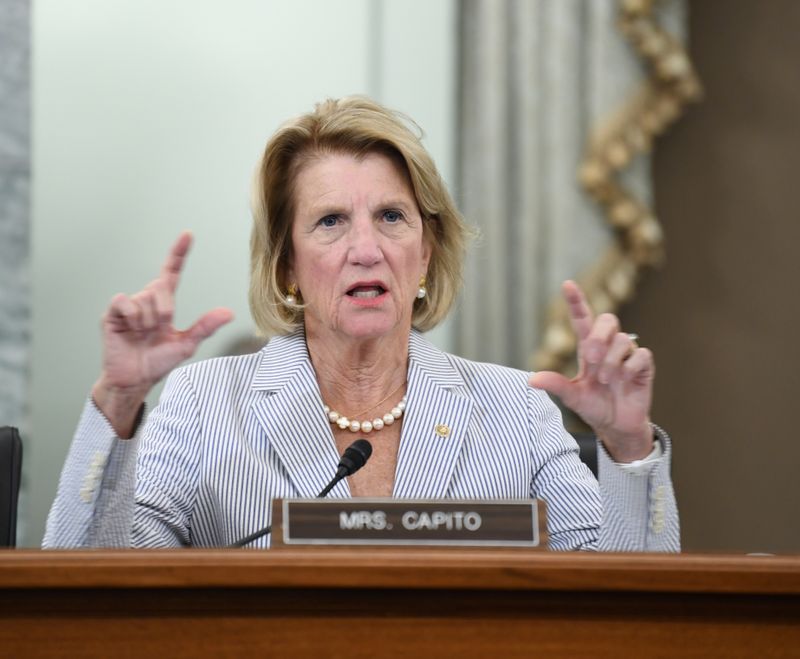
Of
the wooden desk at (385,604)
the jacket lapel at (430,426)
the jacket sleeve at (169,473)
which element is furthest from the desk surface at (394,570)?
the jacket lapel at (430,426)

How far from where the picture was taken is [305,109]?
3.33 m

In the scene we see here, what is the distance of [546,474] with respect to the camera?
2.25 meters

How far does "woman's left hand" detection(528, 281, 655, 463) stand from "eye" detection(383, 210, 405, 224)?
58 cm

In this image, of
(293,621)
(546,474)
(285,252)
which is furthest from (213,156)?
(293,621)

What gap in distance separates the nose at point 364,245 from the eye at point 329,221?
5cm

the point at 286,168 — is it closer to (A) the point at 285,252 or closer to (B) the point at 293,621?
(A) the point at 285,252

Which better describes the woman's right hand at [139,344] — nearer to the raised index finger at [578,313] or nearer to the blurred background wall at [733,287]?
the raised index finger at [578,313]

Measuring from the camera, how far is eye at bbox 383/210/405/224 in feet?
7.50

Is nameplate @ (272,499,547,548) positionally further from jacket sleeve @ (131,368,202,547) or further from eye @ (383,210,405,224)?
eye @ (383,210,405,224)

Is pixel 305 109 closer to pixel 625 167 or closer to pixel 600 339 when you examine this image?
pixel 625 167

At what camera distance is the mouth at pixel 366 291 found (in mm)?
2207

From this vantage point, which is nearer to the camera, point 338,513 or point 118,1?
point 338,513

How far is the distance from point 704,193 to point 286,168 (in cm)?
168

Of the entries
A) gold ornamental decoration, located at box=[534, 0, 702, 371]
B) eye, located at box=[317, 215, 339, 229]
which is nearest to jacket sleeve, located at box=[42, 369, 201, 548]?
eye, located at box=[317, 215, 339, 229]
